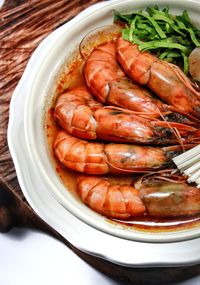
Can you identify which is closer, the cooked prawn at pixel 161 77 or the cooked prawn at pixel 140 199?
the cooked prawn at pixel 140 199

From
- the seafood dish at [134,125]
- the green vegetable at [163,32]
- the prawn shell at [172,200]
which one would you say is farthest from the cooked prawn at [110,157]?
the green vegetable at [163,32]

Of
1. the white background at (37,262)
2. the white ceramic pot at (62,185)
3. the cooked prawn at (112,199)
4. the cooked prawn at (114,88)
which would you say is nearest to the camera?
the white ceramic pot at (62,185)

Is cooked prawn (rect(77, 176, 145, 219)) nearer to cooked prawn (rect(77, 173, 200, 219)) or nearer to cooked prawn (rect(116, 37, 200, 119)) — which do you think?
cooked prawn (rect(77, 173, 200, 219))

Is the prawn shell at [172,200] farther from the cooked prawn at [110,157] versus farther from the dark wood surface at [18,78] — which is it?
the dark wood surface at [18,78]

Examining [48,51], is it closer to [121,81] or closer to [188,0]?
[121,81]

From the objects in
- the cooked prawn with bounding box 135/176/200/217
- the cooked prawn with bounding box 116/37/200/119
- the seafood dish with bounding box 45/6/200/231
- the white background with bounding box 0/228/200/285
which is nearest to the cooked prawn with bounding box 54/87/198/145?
the seafood dish with bounding box 45/6/200/231

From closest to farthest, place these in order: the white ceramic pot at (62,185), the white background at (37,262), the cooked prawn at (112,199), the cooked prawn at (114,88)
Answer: the white ceramic pot at (62,185) → the cooked prawn at (112,199) → the cooked prawn at (114,88) → the white background at (37,262)

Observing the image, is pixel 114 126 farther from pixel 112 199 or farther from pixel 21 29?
pixel 21 29
